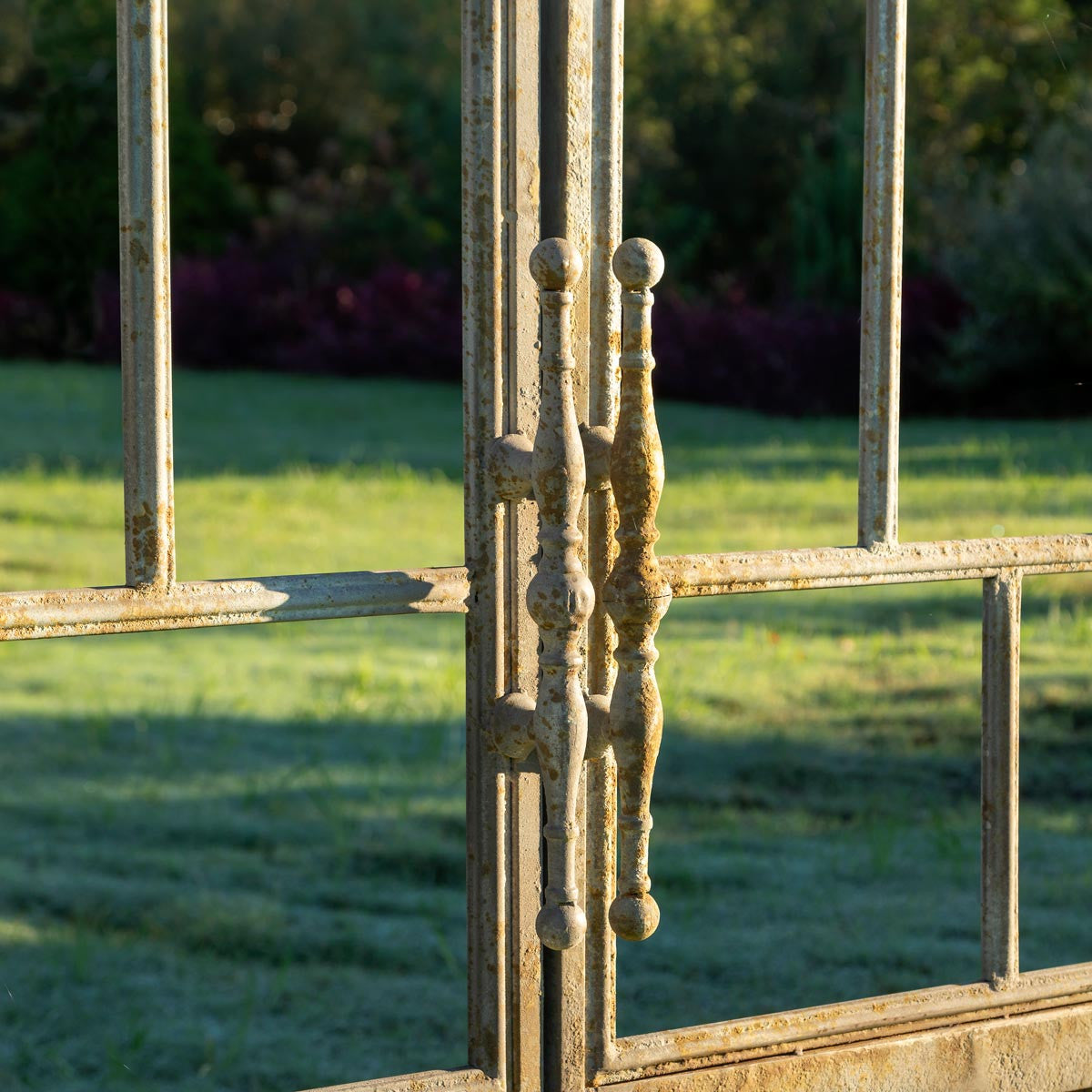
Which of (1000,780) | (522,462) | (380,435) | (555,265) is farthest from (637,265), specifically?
(380,435)

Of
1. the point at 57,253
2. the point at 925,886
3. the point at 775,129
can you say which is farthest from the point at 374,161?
the point at 57,253

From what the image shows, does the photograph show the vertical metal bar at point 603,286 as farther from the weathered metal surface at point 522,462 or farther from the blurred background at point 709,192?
the blurred background at point 709,192

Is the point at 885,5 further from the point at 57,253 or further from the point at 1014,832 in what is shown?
the point at 57,253

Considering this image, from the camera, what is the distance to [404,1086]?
50.3 inches

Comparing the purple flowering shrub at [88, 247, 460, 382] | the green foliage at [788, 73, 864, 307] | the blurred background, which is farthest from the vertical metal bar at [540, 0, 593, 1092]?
the purple flowering shrub at [88, 247, 460, 382]

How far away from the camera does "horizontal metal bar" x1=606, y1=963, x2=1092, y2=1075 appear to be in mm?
1372

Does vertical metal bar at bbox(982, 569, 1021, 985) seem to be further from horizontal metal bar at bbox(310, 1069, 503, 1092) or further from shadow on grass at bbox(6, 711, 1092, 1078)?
shadow on grass at bbox(6, 711, 1092, 1078)

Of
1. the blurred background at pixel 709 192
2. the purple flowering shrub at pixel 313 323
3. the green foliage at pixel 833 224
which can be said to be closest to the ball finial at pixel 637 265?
the blurred background at pixel 709 192

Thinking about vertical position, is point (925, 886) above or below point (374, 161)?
below

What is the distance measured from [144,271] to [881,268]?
619 mm

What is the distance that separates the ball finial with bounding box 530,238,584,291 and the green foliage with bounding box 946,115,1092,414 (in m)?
9.58

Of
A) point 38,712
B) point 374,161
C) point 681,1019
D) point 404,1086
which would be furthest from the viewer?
point 374,161

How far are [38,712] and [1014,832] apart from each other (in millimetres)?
3469

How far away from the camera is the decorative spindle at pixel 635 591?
1.24 metres
